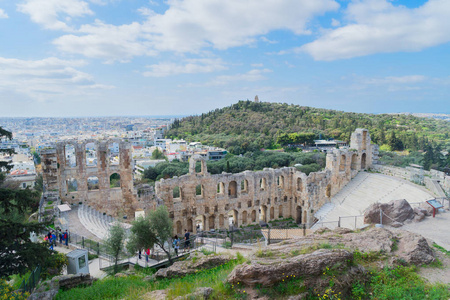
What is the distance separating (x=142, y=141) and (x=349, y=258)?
130 m

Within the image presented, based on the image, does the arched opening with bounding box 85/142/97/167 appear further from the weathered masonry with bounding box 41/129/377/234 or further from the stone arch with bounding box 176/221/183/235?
the stone arch with bounding box 176/221/183/235

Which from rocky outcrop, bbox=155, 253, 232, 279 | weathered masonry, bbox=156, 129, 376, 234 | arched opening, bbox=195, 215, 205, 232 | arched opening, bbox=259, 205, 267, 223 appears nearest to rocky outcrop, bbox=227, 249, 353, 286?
rocky outcrop, bbox=155, 253, 232, 279

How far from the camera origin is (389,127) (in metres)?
80.4

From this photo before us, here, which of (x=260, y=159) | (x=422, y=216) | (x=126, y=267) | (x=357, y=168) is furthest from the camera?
(x=260, y=159)

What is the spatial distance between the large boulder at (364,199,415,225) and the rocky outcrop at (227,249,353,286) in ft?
33.0

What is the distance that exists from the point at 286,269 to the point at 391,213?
12.1m

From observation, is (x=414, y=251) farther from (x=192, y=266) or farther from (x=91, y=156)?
(x=91, y=156)

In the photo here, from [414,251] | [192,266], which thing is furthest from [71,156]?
[414,251]

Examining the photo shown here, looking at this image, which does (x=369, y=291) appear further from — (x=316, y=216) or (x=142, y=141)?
(x=142, y=141)

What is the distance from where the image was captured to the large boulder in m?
17.8

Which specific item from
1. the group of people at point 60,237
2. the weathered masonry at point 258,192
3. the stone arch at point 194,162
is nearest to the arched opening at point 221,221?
the weathered masonry at point 258,192

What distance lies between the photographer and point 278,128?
307 ft

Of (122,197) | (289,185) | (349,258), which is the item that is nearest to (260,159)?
(289,185)

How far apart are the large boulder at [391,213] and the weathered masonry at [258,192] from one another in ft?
36.4
